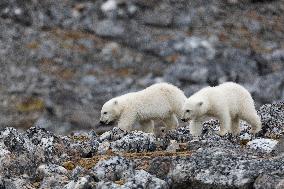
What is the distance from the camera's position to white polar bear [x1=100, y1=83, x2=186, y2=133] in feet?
→ 69.5

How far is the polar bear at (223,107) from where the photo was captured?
18.6 metres

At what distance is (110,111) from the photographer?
71.9ft

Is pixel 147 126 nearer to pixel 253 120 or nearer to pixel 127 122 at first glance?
pixel 127 122

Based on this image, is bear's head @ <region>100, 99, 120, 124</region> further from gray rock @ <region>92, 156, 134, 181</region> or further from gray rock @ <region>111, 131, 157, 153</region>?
gray rock @ <region>92, 156, 134, 181</region>

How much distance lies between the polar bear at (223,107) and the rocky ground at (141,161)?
73cm

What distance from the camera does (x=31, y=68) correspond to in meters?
46.3

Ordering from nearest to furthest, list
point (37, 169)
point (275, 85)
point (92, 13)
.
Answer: point (37, 169) → point (275, 85) → point (92, 13)

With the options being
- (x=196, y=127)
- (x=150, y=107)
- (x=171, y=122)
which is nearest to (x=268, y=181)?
(x=196, y=127)

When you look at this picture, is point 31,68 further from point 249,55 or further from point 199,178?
point 199,178

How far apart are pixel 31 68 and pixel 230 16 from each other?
32.6 ft

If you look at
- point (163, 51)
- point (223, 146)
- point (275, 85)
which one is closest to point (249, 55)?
point (163, 51)

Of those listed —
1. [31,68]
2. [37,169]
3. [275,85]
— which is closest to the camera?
[37,169]

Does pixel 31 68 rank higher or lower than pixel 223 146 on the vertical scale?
higher

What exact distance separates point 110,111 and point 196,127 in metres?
3.42
